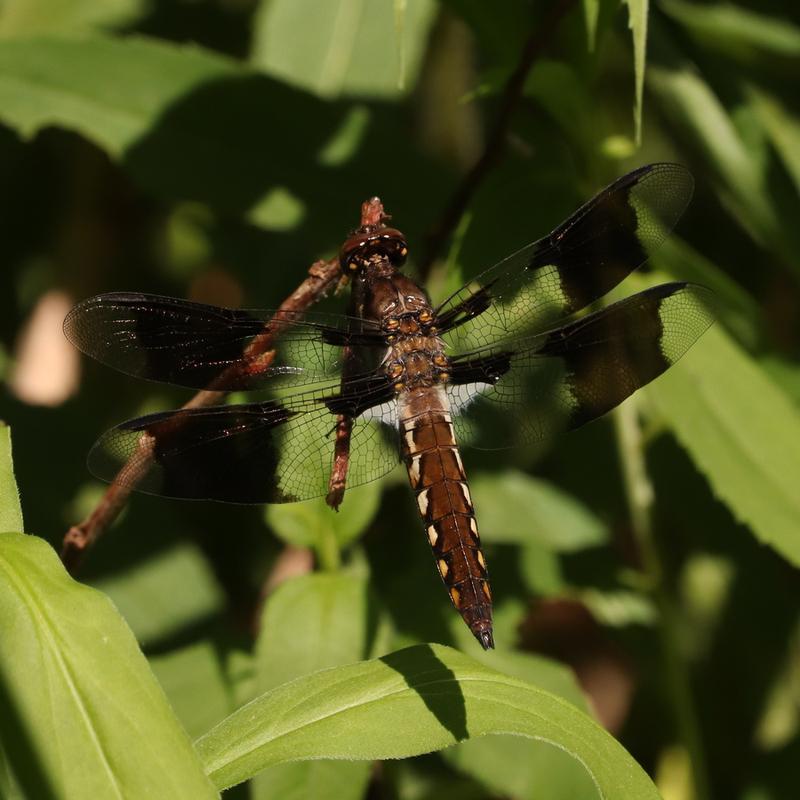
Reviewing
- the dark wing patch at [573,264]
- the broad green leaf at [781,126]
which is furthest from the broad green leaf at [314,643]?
the broad green leaf at [781,126]

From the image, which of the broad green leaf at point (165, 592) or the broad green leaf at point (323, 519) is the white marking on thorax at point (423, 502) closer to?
the broad green leaf at point (323, 519)

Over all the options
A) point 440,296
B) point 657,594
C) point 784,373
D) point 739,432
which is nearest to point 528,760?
point 657,594

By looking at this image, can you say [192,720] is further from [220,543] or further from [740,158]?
[740,158]

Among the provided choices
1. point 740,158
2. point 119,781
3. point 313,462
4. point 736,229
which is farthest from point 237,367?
point 736,229

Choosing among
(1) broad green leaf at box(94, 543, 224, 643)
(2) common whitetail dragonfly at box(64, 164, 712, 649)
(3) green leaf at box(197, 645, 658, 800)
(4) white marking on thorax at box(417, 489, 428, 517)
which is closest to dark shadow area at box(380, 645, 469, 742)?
(3) green leaf at box(197, 645, 658, 800)

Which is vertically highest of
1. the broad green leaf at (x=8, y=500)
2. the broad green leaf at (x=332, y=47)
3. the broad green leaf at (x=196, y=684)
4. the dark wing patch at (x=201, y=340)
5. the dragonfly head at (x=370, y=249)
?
the broad green leaf at (x=332, y=47)

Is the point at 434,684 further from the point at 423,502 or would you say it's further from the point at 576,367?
the point at 576,367
